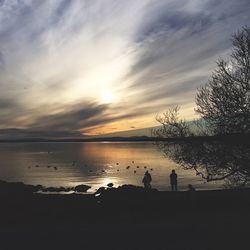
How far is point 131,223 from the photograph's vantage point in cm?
1628

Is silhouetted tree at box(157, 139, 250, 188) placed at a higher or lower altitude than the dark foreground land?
higher

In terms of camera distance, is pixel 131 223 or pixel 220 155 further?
pixel 220 155

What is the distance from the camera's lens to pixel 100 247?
11430mm

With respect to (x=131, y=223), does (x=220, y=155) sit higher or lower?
higher

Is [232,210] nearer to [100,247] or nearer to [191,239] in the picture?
[191,239]

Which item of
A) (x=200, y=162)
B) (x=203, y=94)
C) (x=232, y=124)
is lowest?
(x=200, y=162)

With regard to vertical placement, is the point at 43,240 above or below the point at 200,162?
below

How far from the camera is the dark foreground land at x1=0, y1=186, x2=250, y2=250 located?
11.9 meters

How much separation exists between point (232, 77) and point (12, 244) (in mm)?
12391

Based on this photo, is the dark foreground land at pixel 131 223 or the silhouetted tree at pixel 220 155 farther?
the silhouetted tree at pixel 220 155

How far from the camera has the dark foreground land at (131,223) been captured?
11891 mm

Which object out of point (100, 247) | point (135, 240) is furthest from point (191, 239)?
point (100, 247)

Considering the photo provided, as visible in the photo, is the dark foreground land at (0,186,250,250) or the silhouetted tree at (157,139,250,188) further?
the silhouetted tree at (157,139,250,188)

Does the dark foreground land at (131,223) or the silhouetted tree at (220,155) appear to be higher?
the silhouetted tree at (220,155)
